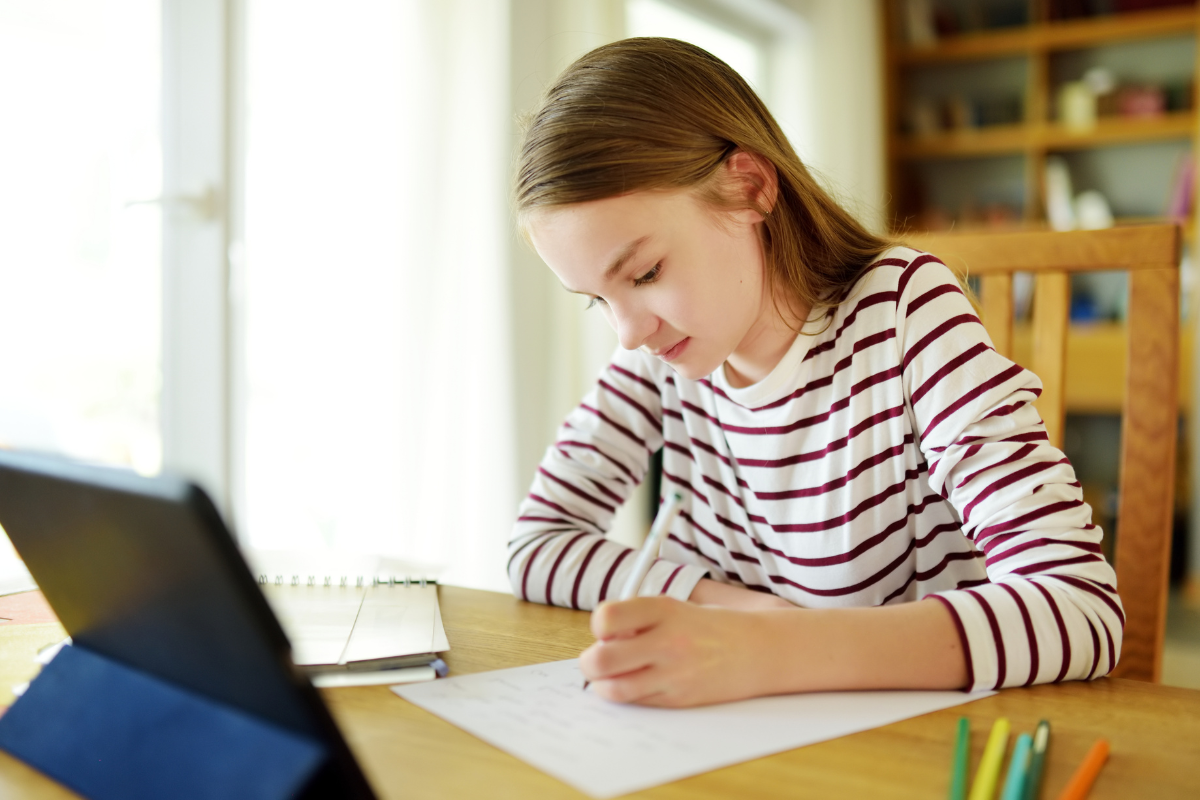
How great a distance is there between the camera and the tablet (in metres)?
0.37

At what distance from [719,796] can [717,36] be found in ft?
9.83

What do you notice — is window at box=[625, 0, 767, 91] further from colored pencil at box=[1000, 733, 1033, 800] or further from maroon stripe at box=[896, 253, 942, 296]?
colored pencil at box=[1000, 733, 1033, 800]

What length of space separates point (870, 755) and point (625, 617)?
0.51 feet

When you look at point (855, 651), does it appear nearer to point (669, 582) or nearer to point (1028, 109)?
point (669, 582)

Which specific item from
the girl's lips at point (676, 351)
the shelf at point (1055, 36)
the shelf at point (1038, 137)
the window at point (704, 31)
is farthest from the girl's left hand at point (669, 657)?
the shelf at point (1055, 36)

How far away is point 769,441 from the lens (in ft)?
3.19

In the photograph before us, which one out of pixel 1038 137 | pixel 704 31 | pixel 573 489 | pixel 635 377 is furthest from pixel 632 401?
pixel 1038 137

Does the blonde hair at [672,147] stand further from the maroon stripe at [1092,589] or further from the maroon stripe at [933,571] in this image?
the maroon stripe at [1092,589]

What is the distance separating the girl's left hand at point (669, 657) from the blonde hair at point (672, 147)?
1.16 feet

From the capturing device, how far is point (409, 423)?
1797mm

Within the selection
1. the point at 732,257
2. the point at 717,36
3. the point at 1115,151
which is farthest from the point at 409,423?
the point at 1115,151

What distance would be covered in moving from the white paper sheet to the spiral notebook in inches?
2.2

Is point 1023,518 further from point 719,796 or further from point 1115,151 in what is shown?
point 1115,151

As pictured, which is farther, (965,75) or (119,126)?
(965,75)
